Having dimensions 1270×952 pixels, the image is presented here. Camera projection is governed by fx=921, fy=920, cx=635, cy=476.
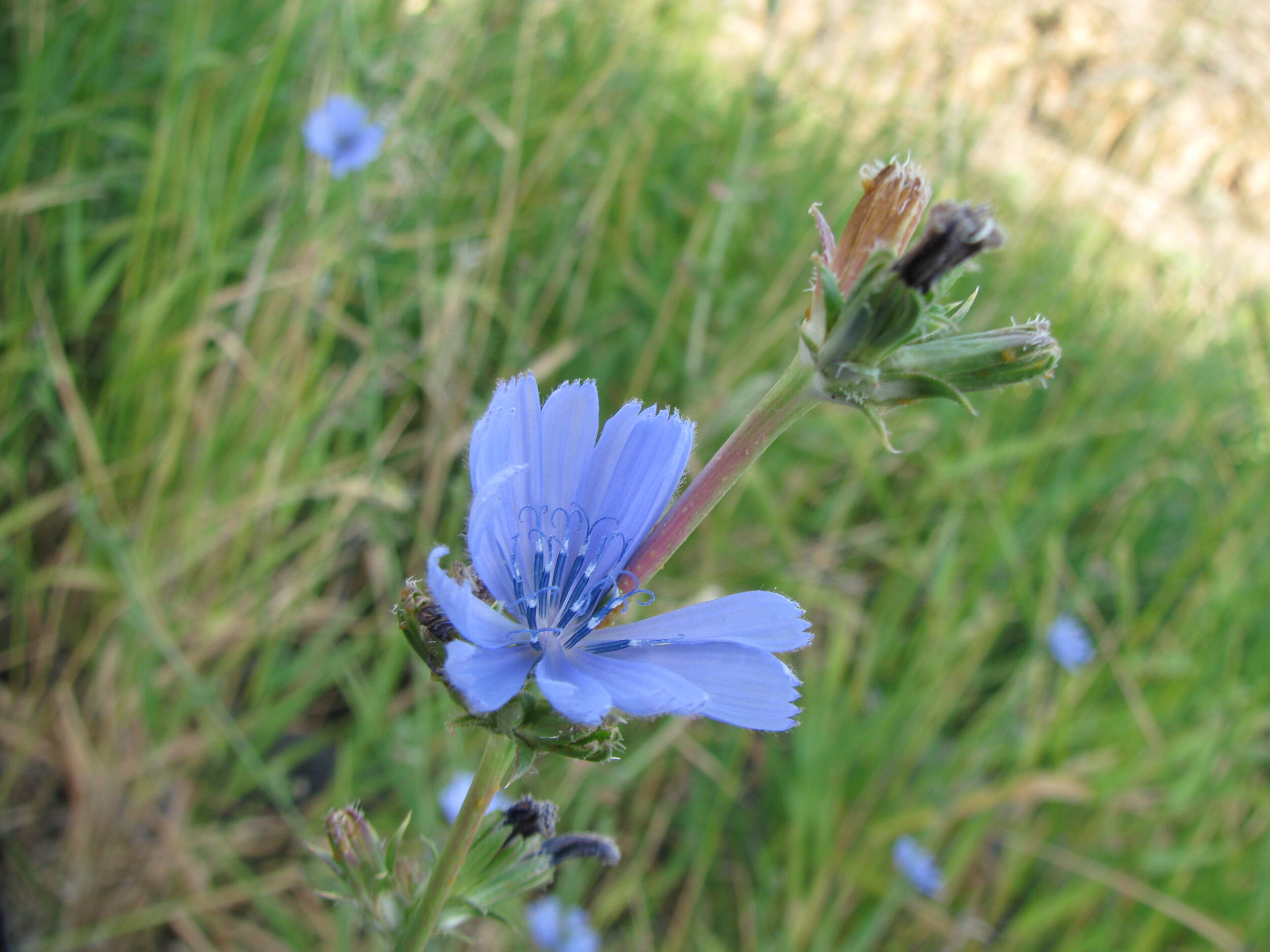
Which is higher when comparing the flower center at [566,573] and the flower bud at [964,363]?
the flower bud at [964,363]

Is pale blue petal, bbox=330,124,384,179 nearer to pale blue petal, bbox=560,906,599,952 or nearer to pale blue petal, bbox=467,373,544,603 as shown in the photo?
pale blue petal, bbox=467,373,544,603

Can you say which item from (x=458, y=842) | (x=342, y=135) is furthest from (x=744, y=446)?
(x=342, y=135)

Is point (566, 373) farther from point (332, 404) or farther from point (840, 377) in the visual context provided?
point (840, 377)

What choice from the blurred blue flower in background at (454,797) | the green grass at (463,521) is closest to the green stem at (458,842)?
the green grass at (463,521)

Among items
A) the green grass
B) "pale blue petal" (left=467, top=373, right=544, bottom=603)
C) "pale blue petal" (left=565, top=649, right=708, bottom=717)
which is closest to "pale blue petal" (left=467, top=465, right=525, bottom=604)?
"pale blue petal" (left=467, top=373, right=544, bottom=603)

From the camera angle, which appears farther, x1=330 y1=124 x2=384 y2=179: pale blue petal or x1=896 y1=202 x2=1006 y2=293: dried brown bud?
x1=330 y1=124 x2=384 y2=179: pale blue petal

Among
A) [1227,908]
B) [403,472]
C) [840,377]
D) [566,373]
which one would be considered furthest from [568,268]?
[1227,908]

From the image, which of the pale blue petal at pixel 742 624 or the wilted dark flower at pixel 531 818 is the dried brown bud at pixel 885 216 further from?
the wilted dark flower at pixel 531 818

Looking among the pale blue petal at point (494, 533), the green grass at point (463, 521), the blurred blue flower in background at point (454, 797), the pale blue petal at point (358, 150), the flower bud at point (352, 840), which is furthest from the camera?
the pale blue petal at point (358, 150)
